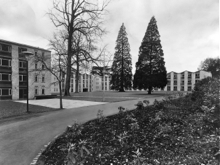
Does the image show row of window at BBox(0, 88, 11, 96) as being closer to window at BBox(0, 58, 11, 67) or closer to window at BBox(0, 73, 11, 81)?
window at BBox(0, 73, 11, 81)

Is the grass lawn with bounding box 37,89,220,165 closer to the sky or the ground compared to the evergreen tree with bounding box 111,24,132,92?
closer to the ground

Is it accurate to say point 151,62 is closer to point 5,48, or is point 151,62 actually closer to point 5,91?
point 5,48

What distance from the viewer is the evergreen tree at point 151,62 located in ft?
83.2

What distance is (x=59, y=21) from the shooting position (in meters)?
19.1

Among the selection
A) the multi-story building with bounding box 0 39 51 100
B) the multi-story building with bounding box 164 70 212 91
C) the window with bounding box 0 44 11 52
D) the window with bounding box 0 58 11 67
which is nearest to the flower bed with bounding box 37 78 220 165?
the multi-story building with bounding box 0 39 51 100

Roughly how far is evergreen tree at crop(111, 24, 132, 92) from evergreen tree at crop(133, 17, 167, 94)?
39.0 feet

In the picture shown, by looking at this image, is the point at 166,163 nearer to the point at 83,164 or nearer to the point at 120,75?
the point at 83,164

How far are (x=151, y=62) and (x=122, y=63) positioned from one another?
45.3 ft

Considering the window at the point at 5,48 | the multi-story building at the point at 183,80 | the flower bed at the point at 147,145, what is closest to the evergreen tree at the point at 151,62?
the flower bed at the point at 147,145

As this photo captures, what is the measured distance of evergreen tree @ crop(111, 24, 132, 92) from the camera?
126ft

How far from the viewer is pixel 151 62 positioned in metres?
26.1

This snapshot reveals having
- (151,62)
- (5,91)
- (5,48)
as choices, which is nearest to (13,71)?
(5,91)

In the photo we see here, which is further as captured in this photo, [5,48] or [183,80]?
[183,80]

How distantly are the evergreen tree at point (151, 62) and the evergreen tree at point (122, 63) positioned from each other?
467 inches
